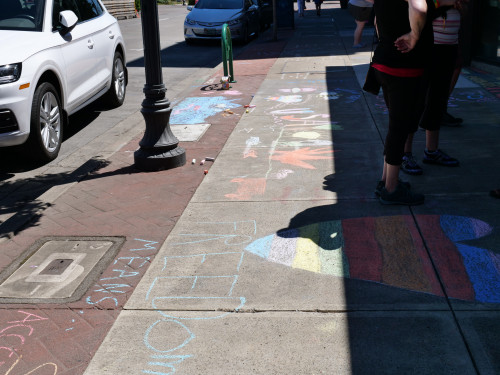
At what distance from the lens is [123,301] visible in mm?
3793

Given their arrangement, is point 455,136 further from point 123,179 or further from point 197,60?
point 197,60

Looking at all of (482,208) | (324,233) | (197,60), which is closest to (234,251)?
(324,233)

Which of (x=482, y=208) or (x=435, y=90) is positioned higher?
(x=435, y=90)

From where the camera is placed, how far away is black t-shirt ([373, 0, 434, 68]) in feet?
14.9

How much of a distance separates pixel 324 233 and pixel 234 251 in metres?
0.73

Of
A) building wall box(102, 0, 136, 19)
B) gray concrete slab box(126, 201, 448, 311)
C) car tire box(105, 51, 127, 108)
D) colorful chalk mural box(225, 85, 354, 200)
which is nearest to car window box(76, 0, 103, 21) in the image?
car tire box(105, 51, 127, 108)

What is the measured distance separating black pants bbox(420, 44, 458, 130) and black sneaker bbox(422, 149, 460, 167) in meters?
0.38

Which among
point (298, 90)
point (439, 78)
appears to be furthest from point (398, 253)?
point (298, 90)

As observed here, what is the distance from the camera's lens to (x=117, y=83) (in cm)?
974

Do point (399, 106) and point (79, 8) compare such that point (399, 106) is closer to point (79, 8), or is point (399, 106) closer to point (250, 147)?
point (250, 147)

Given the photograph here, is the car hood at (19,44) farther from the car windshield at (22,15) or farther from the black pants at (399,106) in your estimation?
the black pants at (399,106)

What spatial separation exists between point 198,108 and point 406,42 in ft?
17.5

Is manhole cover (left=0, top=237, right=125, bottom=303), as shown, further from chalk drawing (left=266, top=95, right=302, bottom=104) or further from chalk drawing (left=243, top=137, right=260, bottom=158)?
chalk drawing (left=266, top=95, right=302, bottom=104)

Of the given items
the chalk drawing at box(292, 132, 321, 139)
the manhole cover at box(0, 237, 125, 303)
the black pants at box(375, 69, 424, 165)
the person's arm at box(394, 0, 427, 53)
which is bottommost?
the chalk drawing at box(292, 132, 321, 139)
